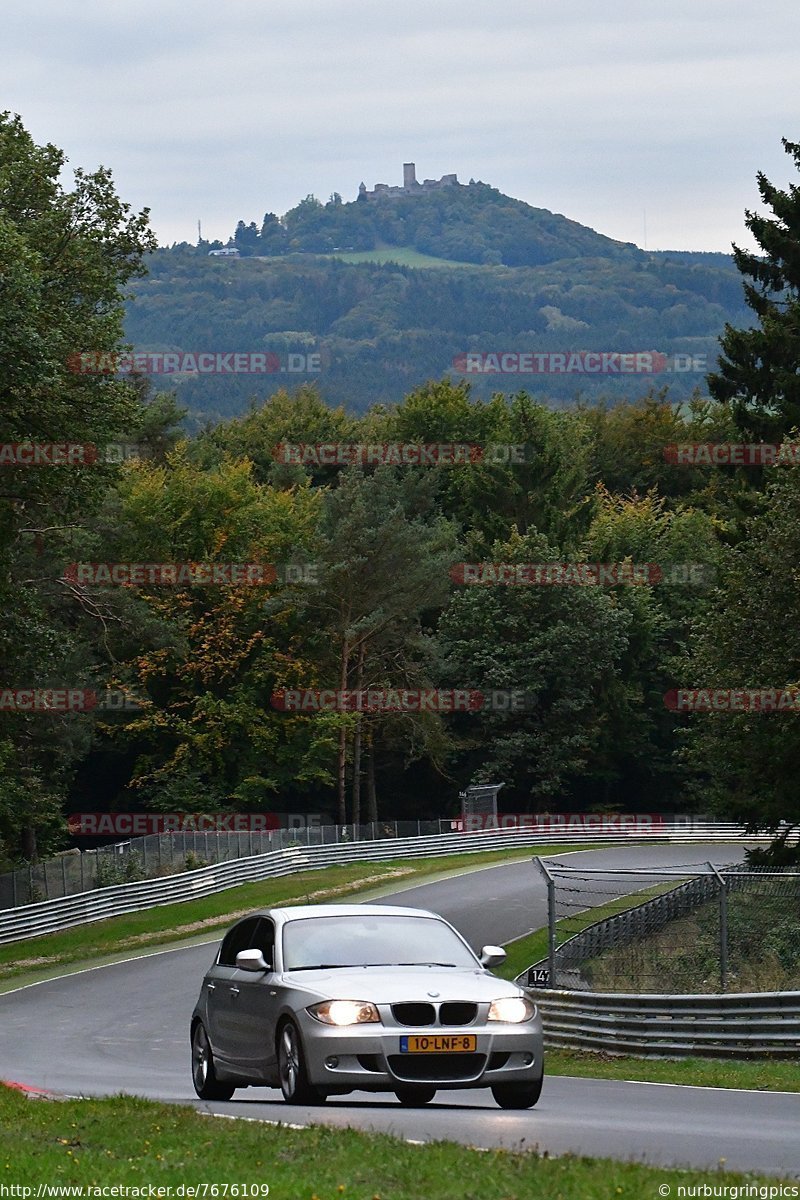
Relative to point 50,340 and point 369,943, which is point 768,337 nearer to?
point 50,340

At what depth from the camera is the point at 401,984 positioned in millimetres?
12250

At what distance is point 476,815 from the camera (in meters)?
70.8

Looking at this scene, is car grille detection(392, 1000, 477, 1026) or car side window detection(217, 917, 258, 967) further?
car side window detection(217, 917, 258, 967)

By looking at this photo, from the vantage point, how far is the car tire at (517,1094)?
12.5m

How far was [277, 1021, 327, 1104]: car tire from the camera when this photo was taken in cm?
1211

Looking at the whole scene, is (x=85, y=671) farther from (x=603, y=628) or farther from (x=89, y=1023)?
(x=89, y=1023)

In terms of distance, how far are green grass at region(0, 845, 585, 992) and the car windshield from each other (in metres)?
26.4

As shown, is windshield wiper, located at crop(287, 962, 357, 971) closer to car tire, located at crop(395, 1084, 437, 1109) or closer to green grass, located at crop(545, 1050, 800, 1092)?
car tire, located at crop(395, 1084, 437, 1109)

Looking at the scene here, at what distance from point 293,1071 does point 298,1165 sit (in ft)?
10.4

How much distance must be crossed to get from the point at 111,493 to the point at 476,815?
793 inches

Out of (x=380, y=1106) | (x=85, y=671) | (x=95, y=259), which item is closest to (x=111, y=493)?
(x=85, y=671)

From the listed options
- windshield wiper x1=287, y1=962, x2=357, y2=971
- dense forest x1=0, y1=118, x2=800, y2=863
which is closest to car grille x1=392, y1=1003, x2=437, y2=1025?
windshield wiper x1=287, y1=962, x2=357, y2=971

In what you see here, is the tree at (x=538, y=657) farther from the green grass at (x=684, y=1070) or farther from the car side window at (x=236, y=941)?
the car side window at (x=236, y=941)

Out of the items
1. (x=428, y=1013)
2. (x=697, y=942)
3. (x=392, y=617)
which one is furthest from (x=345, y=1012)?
(x=392, y=617)
